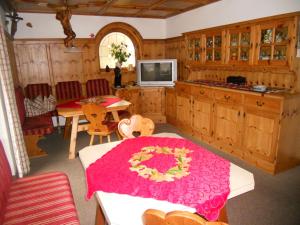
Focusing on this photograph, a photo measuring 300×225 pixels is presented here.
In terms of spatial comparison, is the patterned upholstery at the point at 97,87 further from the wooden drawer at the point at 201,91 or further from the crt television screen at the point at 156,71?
the wooden drawer at the point at 201,91

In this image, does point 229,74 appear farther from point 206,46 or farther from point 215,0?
point 215,0

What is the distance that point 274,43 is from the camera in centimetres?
287

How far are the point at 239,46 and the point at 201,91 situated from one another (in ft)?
3.06

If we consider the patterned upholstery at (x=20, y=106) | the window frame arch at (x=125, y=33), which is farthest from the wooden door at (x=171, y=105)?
the patterned upholstery at (x=20, y=106)

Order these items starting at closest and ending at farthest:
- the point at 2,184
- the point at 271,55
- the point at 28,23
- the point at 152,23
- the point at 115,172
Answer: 1. the point at 115,172
2. the point at 2,184
3. the point at 271,55
4. the point at 28,23
5. the point at 152,23

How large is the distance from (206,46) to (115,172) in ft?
10.8

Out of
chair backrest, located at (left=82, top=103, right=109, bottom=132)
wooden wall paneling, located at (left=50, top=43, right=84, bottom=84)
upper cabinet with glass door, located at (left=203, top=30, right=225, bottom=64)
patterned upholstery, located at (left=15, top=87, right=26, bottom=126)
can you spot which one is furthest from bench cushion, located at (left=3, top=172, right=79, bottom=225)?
wooden wall paneling, located at (left=50, top=43, right=84, bottom=84)

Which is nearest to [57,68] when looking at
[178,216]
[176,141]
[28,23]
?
[28,23]

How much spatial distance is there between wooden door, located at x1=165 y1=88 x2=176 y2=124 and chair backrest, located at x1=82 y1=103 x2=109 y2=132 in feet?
6.31

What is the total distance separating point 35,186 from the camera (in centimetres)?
181

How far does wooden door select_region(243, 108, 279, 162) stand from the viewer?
273cm

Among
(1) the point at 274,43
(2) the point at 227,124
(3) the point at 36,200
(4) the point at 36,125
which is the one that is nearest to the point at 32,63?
(4) the point at 36,125

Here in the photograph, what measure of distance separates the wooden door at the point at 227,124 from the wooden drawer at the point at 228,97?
0.07 m

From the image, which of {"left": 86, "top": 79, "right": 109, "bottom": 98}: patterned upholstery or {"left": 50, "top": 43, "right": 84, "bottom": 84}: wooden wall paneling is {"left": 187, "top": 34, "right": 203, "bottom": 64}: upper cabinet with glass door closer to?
{"left": 86, "top": 79, "right": 109, "bottom": 98}: patterned upholstery
